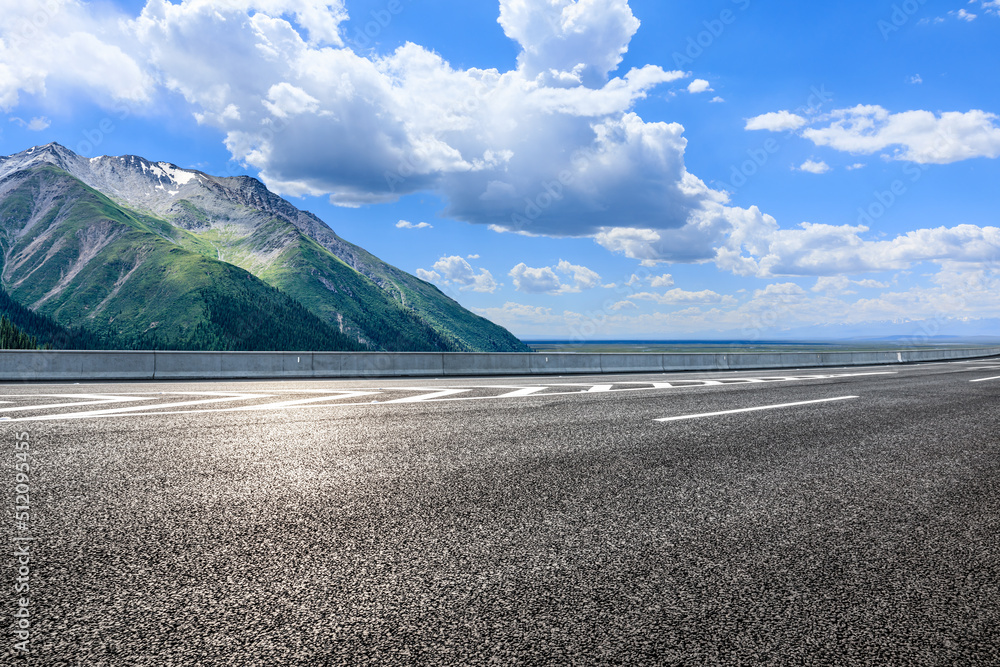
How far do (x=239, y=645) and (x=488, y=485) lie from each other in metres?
2.55

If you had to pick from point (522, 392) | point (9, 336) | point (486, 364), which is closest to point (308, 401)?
point (522, 392)

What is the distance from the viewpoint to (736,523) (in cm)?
379

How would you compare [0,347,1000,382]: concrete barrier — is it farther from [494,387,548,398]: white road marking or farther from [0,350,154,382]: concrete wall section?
[494,387,548,398]: white road marking

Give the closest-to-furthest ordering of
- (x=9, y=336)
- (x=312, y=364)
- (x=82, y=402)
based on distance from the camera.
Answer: (x=82, y=402) < (x=312, y=364) < (x=9, y=336)

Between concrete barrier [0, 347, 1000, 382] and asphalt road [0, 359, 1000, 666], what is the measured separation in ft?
32.7

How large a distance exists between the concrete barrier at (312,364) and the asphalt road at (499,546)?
998 centimetres

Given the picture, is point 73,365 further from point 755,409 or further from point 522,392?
point 755,409

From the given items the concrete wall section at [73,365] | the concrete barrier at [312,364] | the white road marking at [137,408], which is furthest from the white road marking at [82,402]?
the concrete barrier at [312,364]

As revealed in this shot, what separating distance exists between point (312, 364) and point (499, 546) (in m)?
16.0

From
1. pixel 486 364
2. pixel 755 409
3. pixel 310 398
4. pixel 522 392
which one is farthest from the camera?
pixel 486 364

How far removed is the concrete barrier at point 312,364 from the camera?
50.7ft

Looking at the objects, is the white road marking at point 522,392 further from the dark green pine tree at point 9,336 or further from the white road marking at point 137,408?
the dark green pine tree at point 9,336

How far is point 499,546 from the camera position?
3279 mm

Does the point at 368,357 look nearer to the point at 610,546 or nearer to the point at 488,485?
the point at 488,485
